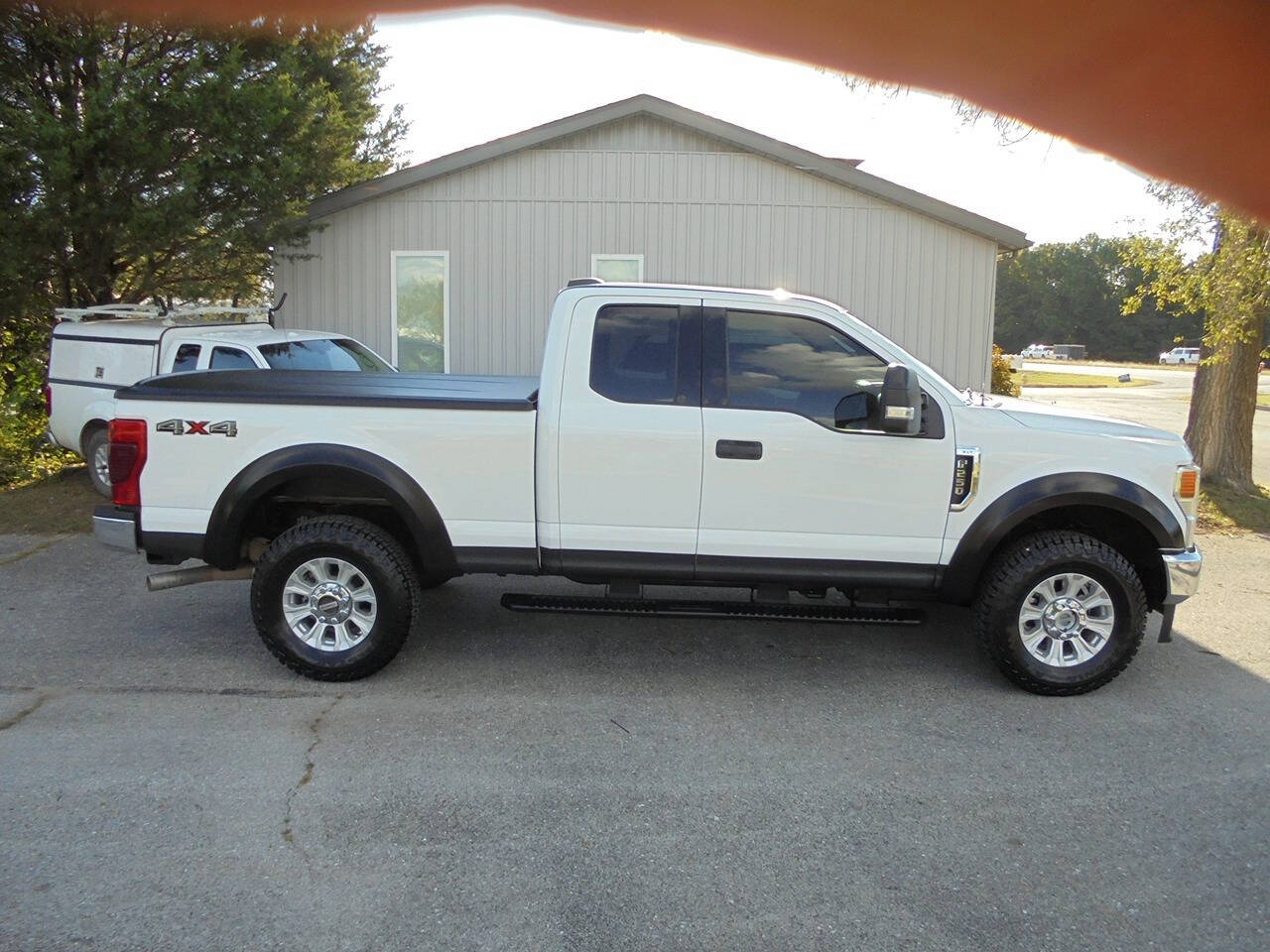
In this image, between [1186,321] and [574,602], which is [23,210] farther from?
[1186,321]

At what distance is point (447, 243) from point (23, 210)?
4.15m

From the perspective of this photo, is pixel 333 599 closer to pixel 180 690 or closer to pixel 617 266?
pixel 180 690

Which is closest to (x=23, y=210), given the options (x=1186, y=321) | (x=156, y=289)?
(x=156, y=289)

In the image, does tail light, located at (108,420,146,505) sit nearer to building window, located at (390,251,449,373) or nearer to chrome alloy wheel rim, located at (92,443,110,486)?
chrome alloy wheel rim, located at (92,443,110,486)

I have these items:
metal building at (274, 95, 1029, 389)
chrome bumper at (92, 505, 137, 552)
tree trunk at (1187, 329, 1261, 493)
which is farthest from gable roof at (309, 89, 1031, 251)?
chrome bumper at (92, 505, 137, 552)

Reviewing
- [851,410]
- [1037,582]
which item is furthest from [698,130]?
[1037,582]

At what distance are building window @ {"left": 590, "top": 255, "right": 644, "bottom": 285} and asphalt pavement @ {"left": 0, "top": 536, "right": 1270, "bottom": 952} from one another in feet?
20.3

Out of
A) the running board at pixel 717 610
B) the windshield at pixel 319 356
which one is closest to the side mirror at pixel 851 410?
the running board at pixel 717 610

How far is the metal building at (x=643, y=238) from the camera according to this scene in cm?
1157

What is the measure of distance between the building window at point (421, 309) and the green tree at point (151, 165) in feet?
4.02

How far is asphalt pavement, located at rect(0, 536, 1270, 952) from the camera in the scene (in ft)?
10.7

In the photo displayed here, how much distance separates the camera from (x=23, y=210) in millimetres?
9672

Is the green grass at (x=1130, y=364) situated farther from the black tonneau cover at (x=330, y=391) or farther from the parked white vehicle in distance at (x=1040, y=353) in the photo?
the black tonneau cover at (x=330, y=391)

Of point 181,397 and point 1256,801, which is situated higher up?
point 181,397
